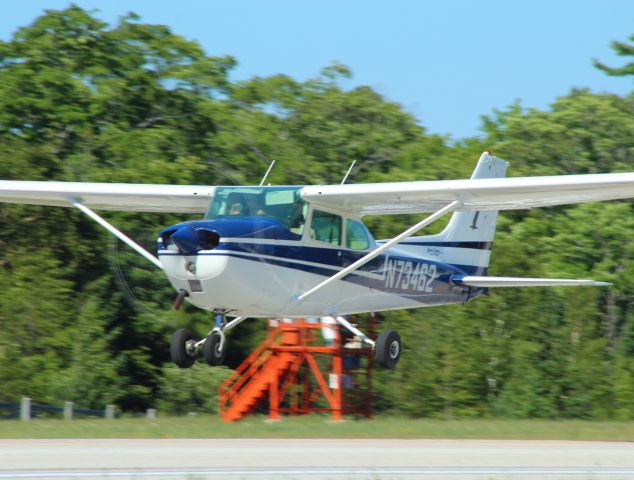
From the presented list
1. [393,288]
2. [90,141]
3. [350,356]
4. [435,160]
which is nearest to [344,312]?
[393,288]

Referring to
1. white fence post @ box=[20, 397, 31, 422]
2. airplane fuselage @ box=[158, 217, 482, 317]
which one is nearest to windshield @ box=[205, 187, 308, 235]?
airplane fuselage @ box=[158, 217, 482, 317]

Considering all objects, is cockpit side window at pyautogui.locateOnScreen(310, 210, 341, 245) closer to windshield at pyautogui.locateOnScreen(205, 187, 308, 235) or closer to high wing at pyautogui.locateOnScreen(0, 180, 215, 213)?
windshield at pyautogui.locateOnScreen(205, 187, 308, 235)

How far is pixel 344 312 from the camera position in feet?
56.5

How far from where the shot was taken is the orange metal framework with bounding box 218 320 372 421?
83.0 feet

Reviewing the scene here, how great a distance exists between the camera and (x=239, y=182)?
77.0 ft

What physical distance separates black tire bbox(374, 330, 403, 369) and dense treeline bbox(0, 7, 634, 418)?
493cm

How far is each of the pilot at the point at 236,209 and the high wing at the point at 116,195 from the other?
1.98 m

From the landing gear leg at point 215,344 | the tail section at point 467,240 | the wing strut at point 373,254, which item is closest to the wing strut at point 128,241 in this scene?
the landing gear leg at point 215,344

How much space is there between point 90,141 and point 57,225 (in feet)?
14.5

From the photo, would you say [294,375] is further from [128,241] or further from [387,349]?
[128,241]

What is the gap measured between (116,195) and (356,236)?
158 inches

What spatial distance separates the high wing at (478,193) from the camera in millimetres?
14930
